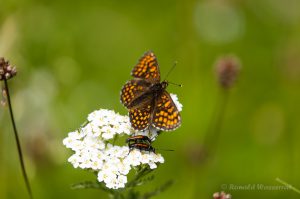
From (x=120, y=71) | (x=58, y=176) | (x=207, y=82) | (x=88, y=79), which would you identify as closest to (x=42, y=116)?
(x=58, y=176)


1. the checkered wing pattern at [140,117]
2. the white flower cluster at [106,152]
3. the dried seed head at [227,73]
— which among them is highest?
the dried seed head at [227,73]

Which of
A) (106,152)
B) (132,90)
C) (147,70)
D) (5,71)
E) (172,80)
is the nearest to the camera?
(5,71)

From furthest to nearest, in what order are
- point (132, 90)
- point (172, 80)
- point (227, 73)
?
point (172, 80)
point (227, 73)
point (132, 90)

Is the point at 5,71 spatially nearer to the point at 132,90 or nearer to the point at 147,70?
the point at 132,90

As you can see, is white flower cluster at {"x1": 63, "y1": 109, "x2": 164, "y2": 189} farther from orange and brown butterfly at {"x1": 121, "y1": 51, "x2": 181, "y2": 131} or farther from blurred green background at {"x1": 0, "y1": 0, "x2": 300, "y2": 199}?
blurred green background at {"x1": 0, "y1": 0, "x2": 300, "y2": 199}

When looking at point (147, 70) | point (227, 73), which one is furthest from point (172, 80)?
point (147, 70)

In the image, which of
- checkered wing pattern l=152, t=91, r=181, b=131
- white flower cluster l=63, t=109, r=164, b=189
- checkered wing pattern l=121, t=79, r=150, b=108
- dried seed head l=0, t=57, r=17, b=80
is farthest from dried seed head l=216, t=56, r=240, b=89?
dried seed head l=0, t=57, r=17, b=80

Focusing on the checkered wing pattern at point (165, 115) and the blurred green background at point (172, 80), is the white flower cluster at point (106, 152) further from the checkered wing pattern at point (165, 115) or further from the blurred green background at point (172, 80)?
the blurred green background at point (172, 80)

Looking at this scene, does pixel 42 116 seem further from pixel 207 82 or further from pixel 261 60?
pixel 261 60

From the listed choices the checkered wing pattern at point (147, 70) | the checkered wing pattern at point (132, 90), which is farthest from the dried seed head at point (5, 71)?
the checkered wing pattern at point (147, 70)

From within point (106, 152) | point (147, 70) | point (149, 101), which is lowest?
point (106, 152)
